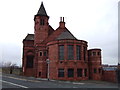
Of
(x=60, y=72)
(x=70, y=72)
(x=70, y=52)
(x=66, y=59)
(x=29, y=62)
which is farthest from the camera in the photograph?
(x=29, y=62)

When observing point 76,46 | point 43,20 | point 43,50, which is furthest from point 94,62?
point 43,20

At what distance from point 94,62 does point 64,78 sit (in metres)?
9.63

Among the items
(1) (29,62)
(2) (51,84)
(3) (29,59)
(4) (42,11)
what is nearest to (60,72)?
(2) (51,84)

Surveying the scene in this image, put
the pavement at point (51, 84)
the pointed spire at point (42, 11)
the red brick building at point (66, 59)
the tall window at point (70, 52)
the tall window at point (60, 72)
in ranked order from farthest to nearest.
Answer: the pointed spire at point (42, 11) → the tall window at point (70, 52) → the red brick building at point (66, 59) → the tall window at point (60, 72) → the pavement at point (51, 84)

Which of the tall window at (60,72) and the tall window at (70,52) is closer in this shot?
the tall window at (60,72)

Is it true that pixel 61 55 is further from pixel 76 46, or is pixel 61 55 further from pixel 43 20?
pixel 43 20

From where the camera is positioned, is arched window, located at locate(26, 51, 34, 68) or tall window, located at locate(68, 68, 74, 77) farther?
arched window, located at locate(26, 51, 34, 68)

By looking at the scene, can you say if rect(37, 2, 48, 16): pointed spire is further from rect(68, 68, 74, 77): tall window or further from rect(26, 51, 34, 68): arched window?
rect(68, 68, 74, 77): tall window

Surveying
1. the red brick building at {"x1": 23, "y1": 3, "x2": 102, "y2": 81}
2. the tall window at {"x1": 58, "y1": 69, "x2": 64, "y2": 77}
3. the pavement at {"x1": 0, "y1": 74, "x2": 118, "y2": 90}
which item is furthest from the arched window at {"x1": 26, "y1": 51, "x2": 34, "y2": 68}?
the pavement at {"x1": 0, "y1": 74, "x2": 118, "y2": 90}

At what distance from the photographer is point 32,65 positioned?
180ft

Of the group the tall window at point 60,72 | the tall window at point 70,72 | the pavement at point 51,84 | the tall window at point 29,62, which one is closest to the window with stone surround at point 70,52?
the tall window at point 70,72

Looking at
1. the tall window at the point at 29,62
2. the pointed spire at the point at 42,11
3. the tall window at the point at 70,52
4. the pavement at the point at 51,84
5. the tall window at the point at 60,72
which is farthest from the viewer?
the tall window at the point at 29,62

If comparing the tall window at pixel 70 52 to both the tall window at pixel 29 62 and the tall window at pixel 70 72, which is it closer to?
the tall window at pixel 70 72

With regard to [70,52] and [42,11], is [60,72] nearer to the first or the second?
[70,52]
